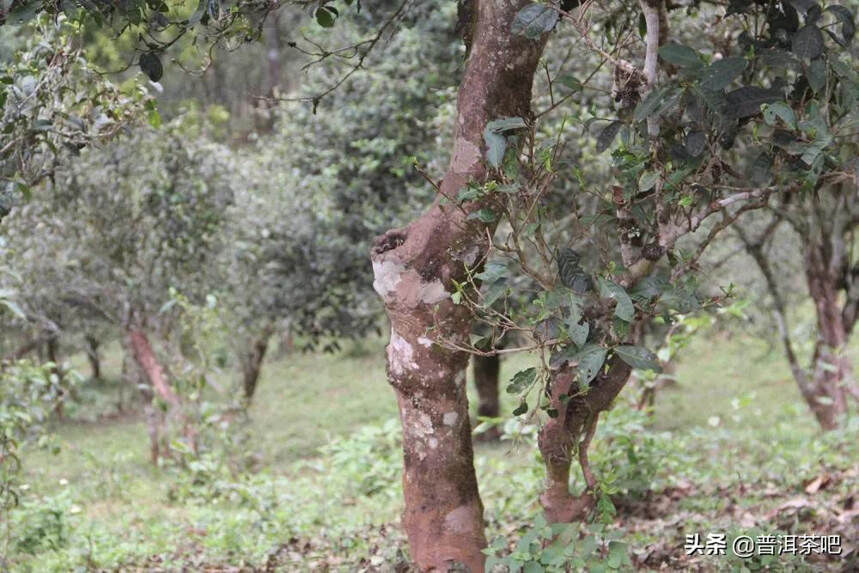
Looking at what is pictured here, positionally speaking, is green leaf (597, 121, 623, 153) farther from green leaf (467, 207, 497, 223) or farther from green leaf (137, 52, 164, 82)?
green leaf (137, 52, 164, 82)

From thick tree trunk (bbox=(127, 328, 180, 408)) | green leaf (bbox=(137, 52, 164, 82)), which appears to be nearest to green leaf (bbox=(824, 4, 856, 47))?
green leaf (bbox=(137, 52, 164, 82))

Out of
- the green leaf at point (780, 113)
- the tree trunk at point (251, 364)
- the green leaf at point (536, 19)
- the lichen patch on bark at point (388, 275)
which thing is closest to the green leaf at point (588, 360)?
the lichen patch on bark at point (388, 275)

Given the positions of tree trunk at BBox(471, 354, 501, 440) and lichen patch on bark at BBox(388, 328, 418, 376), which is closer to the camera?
lichen patch on bark at BBox(388, 328, 418, 376)

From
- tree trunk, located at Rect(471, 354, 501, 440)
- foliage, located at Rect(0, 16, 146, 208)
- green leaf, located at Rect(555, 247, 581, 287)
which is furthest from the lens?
tree trunk, located at Rect(471, 354, 501, 440)

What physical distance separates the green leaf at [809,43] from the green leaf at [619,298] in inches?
33.1

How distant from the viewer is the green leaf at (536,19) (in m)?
2.77

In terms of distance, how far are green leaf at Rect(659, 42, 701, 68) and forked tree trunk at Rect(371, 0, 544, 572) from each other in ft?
2.06

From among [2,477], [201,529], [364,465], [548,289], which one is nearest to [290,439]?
[364,465]

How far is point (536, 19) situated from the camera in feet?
9.09

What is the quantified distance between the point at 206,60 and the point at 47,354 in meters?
14.4

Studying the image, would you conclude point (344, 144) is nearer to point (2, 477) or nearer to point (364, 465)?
point (364, 465)

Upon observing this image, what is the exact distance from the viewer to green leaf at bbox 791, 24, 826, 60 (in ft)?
8.86

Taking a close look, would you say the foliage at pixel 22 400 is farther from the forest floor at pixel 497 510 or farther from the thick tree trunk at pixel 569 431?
the thick tree trunk at pixel 569 431

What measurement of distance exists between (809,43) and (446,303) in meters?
1.33
